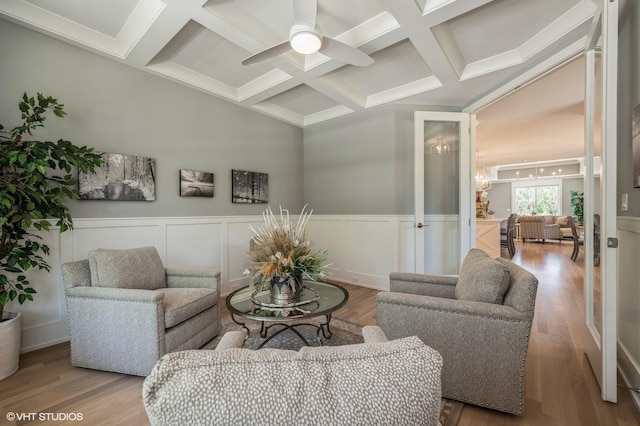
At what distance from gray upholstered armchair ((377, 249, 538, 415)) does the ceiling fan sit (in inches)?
72.2

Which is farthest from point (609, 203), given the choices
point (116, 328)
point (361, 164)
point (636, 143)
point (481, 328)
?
point (116, 328)

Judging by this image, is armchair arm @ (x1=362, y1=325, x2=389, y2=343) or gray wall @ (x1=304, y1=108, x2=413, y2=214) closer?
armchair arm @ (x1=362, y1=325, x2=389, y2=343)

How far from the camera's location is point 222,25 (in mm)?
2248

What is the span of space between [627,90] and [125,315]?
141 inches

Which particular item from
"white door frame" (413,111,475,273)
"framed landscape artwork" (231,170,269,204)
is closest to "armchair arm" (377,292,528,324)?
"white door frame" (413,111,475,273)

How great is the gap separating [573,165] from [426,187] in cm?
1025

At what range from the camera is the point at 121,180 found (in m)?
2.77

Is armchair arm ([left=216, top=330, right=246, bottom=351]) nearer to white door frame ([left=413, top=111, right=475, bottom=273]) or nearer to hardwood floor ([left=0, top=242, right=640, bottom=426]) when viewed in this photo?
hardwood floor ([left=0, top=242, right=640, bottom=426])

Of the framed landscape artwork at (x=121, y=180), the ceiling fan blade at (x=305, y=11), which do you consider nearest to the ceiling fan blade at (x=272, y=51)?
the ceiling fan blade at (x=305, y=11)

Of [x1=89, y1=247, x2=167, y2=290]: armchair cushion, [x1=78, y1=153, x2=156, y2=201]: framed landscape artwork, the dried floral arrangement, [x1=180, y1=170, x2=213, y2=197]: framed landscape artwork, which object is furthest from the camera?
[x1=180, y1=170, x2=213, y2=197]: framed landscape artwork

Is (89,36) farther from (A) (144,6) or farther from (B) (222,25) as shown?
(B) (222,25)

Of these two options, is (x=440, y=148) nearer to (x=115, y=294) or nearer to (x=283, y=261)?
(x=283, y=261)

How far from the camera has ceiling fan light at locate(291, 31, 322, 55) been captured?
6.47 feet

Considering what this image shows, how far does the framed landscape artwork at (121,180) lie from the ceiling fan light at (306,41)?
2.02 metres
